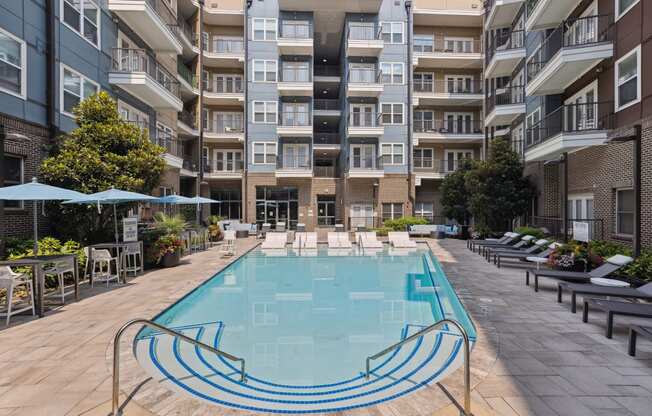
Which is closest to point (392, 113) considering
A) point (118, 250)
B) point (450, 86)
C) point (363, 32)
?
point (450, 86)

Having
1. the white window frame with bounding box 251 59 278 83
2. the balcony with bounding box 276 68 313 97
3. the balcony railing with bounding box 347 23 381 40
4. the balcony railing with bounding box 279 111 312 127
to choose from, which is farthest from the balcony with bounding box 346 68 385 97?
the white window frame with bounding box 251 59 278 83

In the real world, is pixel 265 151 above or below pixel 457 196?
above

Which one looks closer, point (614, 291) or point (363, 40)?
point (614, 291)

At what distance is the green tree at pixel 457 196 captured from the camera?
912 inches

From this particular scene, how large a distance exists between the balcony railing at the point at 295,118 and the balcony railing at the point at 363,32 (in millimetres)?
6874

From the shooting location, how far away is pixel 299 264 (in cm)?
1470

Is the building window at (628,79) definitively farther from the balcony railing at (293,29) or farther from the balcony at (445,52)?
the balcony railing at (293,29)

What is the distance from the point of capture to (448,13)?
→ 28.2 meters

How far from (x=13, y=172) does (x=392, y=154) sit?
2328 cm

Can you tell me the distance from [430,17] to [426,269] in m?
23.9

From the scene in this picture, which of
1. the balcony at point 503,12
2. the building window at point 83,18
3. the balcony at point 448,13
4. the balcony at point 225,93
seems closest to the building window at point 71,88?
the building window at point 83,18

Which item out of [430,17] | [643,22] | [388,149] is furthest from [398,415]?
[430,17]

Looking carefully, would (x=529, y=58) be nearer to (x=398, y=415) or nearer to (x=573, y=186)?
(x=573, y=186)

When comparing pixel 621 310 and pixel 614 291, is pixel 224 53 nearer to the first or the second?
pixel 614 291
